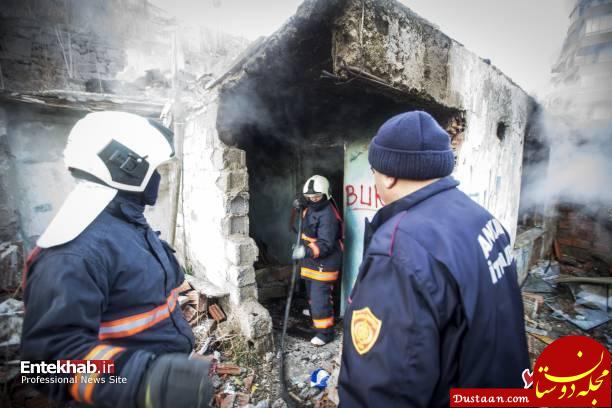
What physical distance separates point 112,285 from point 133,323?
23 cm

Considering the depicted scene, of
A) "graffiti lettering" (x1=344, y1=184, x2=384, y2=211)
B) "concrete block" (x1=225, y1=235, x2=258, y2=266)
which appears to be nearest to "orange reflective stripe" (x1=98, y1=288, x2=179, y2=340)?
"concrete block" (x1=225, y1=235, x2=258, y2=266)

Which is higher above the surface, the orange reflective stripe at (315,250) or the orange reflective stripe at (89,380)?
the orange reflective stripe at (89,380)

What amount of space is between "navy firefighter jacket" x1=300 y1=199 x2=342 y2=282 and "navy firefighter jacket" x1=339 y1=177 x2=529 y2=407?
2629 millimetres

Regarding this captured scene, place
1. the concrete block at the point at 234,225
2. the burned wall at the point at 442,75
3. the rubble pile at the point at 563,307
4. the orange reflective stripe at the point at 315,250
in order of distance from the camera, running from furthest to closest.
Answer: the rubble pile at the point at 563,307
the orange reflective stripe at the point at 315,250
the concrete block at the point at 234,225
the burned wall at the point at 442,75

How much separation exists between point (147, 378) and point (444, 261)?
127cm

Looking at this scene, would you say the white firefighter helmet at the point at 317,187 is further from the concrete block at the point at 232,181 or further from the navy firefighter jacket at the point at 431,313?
the navy firefighter jacket at the point at 431,313

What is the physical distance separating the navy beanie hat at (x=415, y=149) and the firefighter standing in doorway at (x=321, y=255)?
2.66 metres

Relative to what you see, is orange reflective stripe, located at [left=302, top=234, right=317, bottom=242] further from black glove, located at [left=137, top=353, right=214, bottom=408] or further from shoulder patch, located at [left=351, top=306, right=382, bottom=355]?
black glove, located at [left=137, top=353, right=214, bottom=408]

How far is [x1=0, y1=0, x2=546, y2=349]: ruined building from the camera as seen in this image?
7.55ft

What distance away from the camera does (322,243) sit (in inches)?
154

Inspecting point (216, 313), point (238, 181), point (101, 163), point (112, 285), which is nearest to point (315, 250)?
point (238, 181)

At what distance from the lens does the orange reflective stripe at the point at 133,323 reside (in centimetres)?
133

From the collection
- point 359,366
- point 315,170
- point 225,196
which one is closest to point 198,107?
point 225,196

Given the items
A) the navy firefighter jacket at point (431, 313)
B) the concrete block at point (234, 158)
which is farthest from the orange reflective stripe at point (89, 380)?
the concrete block at point (234, 158)
